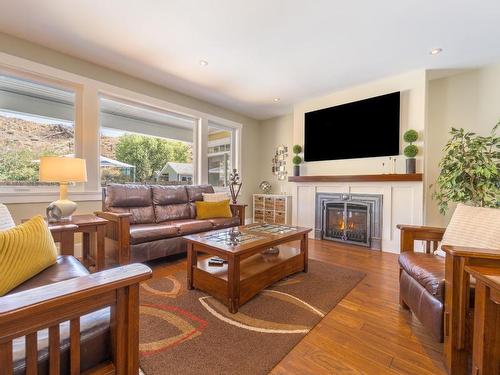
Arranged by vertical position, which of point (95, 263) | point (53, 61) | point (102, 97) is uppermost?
point (53, 61)

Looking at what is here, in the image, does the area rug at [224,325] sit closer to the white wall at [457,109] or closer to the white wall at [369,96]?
the white wall at [369,96]

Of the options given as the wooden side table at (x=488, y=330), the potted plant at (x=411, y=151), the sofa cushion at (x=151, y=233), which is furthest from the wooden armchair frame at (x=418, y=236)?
the sofa cushion at (x=151, y=233)

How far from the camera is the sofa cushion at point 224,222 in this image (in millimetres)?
3332

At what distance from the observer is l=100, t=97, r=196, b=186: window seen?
11.3 ft

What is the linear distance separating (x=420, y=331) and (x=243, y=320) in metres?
1.17

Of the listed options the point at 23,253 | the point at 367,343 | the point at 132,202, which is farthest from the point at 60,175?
the point at 367,343

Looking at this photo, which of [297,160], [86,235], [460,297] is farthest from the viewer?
Answer: [297,160]

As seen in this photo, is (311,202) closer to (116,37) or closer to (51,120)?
(116,37)

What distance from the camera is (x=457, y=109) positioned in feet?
11.1

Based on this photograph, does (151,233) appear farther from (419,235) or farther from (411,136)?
(411,136)

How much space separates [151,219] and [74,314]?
254 centimetres

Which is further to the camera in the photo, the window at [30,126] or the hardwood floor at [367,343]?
the window at [30,126]

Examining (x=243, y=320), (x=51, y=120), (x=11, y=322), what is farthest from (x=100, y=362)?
(x=51, y=120)

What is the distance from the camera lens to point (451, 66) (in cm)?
313
